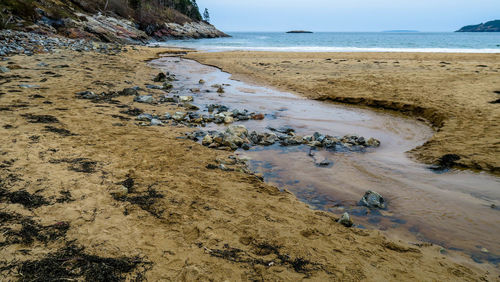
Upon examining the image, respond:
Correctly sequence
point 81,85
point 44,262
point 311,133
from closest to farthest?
1. point 44,262
2. point 311,133
3. point 81,85

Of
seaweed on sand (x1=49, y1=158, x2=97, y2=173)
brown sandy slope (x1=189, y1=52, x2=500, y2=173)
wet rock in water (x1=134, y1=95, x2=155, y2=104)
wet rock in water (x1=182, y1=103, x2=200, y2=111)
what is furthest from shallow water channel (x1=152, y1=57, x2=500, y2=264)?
wet rock in water (x1=134, y1=95, x2=155, y2=104)

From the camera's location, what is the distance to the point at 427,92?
36.3 feet

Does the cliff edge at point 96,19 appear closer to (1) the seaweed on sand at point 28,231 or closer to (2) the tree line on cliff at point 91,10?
(2) the tree line on cliff at point 91,10

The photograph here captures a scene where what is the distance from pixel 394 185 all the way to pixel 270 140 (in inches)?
121

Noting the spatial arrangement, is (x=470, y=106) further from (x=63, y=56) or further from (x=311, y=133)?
(x=63, y=56)

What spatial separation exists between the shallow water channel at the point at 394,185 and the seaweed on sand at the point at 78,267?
9.19 feet

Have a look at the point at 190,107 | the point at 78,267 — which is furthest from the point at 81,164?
the point at 190,107

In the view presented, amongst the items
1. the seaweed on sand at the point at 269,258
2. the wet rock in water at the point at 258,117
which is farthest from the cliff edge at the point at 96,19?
the seaweed on sand at the point at 269,258

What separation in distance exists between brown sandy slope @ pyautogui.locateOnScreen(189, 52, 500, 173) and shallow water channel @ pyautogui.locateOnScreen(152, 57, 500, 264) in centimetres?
66

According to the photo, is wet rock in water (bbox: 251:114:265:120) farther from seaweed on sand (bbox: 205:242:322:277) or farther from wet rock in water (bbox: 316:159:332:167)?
seaweed on sand (bbox: 205:242:322:277)

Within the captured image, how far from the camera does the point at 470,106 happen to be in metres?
8.79

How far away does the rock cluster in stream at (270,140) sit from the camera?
21.2 feet

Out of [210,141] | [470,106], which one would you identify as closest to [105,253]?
[210,141]

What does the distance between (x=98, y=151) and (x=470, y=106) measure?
1103cm
